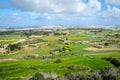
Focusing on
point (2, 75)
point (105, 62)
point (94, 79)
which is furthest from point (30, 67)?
point (94, 79)

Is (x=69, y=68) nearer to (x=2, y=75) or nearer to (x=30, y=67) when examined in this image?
(x=30, y=67)

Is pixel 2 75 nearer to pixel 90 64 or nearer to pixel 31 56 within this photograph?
pixel 90 64

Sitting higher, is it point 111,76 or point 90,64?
point 111,76

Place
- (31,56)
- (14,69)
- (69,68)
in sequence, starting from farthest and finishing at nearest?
1. (31,56)
2. (14,69)
3. (69,68)

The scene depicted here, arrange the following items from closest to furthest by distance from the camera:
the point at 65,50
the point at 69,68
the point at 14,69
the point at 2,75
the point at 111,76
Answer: the point at 111,76 → the point at 2,75 → the point at 69,68 → the point at 14,69 → the point at 65,50

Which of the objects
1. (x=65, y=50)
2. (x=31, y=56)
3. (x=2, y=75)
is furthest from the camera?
(x=65, y=50)

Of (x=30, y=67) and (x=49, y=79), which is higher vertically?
(x=49, y=79)

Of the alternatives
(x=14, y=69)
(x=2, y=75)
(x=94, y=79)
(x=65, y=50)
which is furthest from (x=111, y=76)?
(x=65, y=50)

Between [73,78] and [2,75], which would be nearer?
[73,78]

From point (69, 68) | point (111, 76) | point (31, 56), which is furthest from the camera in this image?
point (31, 56)
